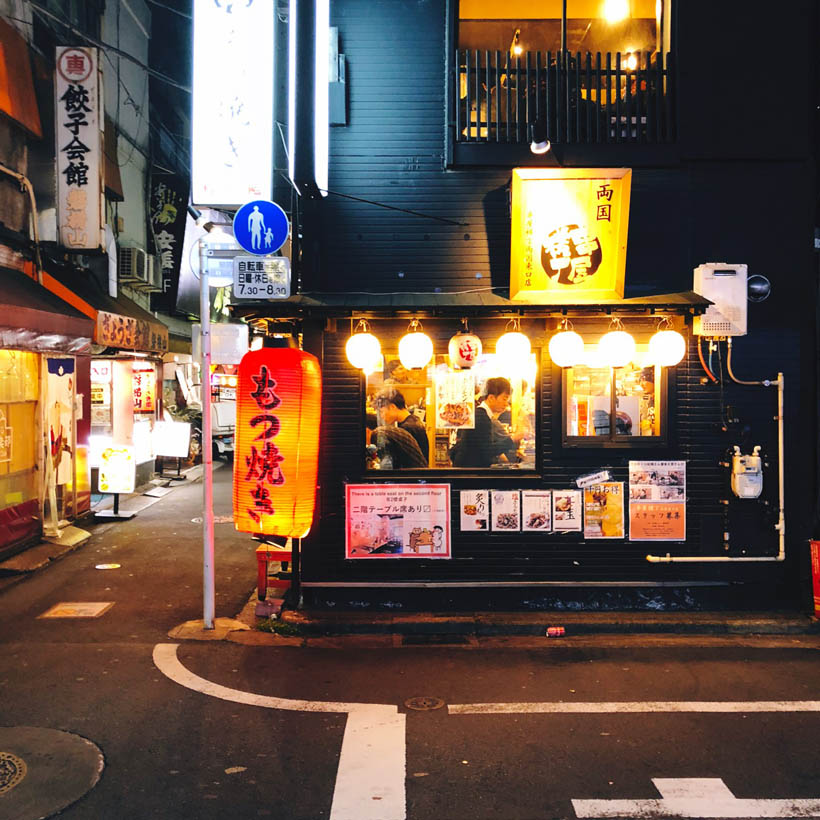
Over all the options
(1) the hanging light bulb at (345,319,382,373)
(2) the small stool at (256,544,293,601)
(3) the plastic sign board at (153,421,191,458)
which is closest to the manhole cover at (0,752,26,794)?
(2) the small stool at (256,544,293,601)

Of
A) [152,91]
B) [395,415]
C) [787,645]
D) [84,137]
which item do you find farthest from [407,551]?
[152,91]

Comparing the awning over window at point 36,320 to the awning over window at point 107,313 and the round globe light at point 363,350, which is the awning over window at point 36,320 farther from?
the round globe light at point 363,350

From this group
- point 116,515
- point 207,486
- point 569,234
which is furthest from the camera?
point 116,515

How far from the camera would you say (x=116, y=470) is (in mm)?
15914

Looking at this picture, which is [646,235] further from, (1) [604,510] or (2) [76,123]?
A: (2) [76,123]

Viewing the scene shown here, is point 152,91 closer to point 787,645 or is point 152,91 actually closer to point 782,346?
point 782,346

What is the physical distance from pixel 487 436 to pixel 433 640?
2923mm

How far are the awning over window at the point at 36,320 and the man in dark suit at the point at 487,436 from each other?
6981mm

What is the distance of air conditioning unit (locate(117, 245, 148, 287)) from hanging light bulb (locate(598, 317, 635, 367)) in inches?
604

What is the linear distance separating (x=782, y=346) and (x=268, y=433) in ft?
23.9

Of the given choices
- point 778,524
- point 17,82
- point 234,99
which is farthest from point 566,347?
point 17,82

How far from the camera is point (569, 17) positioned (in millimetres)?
11070

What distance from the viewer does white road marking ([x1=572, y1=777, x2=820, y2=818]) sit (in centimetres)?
500

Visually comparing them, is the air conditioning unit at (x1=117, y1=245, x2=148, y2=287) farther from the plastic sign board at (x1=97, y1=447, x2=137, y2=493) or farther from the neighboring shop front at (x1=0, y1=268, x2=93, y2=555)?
the plastic sign board at (x1=97, y1=447, x2=137, y2=493)
